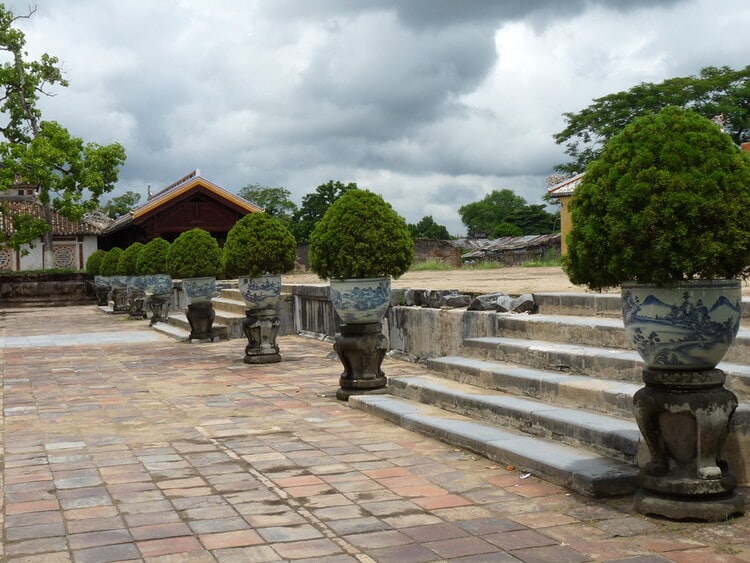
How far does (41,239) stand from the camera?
1646 inches

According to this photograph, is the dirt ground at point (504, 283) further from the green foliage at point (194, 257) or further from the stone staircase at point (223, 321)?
the green foliage at point (194, 257)

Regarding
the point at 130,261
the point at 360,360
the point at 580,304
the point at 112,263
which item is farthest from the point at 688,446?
the point at 112,263

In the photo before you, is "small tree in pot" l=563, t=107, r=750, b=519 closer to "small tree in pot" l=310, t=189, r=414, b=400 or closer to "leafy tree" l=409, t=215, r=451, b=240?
"small tree in pot" l=310, t=189, r=414, b=400

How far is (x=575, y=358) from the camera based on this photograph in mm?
6754

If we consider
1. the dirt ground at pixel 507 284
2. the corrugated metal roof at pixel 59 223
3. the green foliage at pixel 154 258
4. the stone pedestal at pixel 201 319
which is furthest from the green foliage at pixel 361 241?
the corrugated metal roof at pixel 59 223

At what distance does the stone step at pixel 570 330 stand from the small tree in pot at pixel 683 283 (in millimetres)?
1494

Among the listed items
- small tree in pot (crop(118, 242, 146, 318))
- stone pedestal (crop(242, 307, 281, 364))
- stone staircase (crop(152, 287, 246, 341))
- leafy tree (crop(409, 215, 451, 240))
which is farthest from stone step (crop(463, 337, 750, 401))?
leafy tree (crop(409, 215, 451, 240))

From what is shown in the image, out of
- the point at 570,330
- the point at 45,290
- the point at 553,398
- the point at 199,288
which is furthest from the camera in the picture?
the point at 45,290

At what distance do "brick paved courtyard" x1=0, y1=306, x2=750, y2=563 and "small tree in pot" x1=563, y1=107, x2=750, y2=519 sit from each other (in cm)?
26

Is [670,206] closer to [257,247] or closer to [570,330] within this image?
[570,330]

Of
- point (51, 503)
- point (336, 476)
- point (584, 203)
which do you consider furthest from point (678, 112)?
point (51, 503)

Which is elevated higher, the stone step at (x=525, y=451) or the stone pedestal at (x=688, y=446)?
the stone pedestal at (x=688, y=446)

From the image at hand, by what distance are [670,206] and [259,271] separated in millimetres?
8056

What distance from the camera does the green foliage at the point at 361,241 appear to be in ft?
28.3
